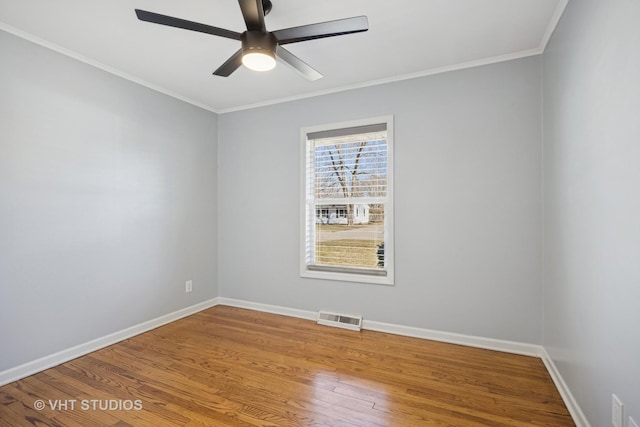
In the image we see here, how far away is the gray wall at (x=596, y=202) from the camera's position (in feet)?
3.94

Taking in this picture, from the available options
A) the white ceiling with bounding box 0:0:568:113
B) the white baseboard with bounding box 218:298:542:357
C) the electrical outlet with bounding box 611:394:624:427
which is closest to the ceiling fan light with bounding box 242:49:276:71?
the white ceiling with bounding box 0:0:568:113

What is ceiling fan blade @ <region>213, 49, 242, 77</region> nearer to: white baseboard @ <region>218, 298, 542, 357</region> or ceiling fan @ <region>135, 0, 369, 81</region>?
ceiling fan @ <region>135, 0, 369, 81</region>

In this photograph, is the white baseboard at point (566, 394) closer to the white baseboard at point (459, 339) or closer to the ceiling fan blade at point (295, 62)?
the white baseboard at point (459, 339)

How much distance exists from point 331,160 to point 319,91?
756 millimetres

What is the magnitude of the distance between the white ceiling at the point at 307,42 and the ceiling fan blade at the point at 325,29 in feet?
1.07

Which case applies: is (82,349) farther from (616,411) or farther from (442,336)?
(616,411)

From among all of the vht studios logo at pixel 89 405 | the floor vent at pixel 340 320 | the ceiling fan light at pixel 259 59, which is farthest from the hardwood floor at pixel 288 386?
A: the ceiling fan light at pixel 259 59

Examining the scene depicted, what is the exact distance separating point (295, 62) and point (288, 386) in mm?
2206

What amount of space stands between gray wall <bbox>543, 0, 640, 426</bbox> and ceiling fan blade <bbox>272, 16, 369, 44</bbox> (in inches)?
43.2

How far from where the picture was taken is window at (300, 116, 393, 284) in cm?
309

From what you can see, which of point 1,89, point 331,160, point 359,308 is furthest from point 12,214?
point 359,308

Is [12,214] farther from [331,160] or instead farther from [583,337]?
[583,337]

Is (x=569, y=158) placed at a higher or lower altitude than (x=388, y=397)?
higher

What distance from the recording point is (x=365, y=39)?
231cm
